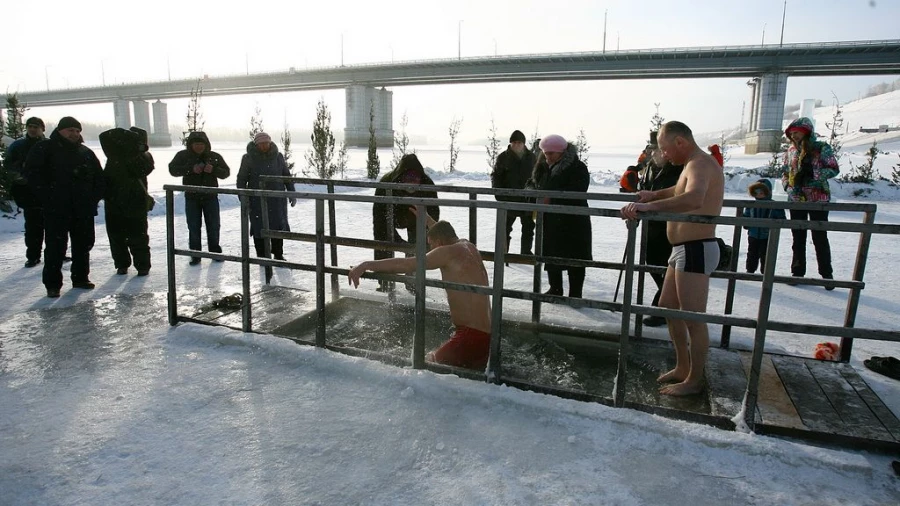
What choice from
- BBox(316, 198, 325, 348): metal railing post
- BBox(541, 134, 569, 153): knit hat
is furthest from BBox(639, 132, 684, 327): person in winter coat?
BBox(316, 198, 325, 348): metal railing post

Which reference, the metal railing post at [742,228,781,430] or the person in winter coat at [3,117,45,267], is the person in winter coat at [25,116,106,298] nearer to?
the person in winter coat at [3,117,45,267]

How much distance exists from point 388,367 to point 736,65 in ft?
140

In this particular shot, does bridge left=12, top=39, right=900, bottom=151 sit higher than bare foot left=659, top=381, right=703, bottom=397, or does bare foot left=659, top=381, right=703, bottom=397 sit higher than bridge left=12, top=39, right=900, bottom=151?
bridge left=12, top=39, right=900, bottom=151

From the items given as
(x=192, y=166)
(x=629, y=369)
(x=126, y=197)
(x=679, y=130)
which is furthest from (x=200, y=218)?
(x=679, y=130)

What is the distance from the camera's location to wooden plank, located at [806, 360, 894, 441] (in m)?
2.76

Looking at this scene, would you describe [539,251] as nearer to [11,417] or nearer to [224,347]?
[224,347]

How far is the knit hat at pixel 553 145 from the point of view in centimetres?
525

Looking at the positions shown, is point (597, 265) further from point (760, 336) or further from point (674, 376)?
point (760, 336)

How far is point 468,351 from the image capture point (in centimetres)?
364

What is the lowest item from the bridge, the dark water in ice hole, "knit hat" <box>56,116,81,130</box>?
the dark water in ice hole

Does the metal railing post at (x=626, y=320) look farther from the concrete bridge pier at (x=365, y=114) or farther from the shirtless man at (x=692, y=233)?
the concrete bridge pier at (x=365, y=114)

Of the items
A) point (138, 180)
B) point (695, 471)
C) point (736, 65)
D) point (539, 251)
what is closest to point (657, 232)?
point (539, 251)

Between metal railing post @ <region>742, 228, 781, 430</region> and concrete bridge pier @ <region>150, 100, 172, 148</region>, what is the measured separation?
62.8 m

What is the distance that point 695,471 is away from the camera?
2.50m
